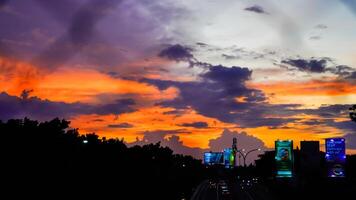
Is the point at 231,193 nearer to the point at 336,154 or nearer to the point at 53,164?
the point at 336,154

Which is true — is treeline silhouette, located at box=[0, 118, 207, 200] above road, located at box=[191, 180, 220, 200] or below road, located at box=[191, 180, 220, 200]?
above

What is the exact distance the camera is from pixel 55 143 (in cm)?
4816

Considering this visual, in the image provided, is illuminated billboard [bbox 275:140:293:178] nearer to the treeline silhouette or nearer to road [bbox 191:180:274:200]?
road [bbox 191:180:274:200]

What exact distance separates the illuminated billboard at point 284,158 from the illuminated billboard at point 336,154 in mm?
10463

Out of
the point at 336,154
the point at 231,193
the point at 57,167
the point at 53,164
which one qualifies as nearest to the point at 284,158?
the point at 336,154

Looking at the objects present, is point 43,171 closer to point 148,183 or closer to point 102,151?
point 102,151

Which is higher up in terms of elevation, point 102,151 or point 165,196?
point 102,151

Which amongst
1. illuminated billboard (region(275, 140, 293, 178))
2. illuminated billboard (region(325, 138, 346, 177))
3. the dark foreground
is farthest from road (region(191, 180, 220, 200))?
illuminated billboard (region(325, 138, 346, 177))

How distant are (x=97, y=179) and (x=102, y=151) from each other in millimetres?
13585

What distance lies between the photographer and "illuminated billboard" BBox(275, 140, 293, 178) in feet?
406

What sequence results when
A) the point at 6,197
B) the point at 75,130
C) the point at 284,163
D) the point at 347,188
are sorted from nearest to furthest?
1. the point at 6,197
2. the point at 75,130
3. the point at 347,188
4. the point at 284,163

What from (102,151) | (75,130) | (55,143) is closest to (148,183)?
(102,151)

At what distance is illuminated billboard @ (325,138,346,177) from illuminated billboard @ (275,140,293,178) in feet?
34.3

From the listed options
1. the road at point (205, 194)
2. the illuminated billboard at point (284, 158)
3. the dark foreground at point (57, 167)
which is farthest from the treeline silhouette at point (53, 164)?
the illuminated billboard at point (284, 158)
